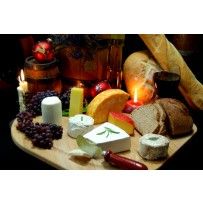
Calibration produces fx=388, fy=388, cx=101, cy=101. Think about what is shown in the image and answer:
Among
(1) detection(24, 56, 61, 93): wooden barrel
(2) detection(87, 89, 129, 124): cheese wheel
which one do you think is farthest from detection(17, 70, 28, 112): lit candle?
(2) detection(87, 89, 129, 124): cheese wheel

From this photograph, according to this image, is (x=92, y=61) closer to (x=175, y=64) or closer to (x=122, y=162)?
(x=175, y=64)

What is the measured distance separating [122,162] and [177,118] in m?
0.40

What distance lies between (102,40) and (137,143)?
0.64m

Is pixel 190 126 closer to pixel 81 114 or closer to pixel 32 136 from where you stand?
pixel 81 114

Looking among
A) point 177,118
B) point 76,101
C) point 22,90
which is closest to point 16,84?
point 22,90

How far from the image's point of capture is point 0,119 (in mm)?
2428

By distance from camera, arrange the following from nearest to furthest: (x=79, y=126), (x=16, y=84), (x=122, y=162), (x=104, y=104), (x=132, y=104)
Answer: (x=122, y=162), (x=79, y=126), (x=104, y=104), (x=132, y=104), (x=16, y=84)

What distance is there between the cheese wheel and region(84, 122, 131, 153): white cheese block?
0.20 m

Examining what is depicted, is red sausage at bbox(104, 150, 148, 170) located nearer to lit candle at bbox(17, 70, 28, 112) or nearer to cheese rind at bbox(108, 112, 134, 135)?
cheese rind at bbox(108, 112, 134, 135)

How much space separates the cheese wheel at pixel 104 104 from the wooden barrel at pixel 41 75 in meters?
0.28

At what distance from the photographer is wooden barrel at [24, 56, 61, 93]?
2082 mm

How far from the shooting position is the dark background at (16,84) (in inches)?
78.9

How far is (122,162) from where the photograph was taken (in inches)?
62.3

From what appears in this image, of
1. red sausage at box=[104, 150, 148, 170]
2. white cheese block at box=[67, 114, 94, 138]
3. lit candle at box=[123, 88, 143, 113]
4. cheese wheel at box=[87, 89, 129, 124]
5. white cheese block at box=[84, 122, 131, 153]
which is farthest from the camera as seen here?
lit candle at box=[123, 88, 143, 113]
